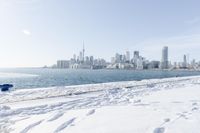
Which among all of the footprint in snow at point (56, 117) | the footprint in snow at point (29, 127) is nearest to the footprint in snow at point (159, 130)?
the footprint in snow at point (56, 117)

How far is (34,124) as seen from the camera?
7.55m

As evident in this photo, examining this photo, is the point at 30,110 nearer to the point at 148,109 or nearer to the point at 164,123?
the point at 148,109

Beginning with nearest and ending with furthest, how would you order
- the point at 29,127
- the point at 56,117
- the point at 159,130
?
1. the point at 159,130
2. the point at 29,127
3. the point at 56,117

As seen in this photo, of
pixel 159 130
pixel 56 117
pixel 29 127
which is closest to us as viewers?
pixel 159 130

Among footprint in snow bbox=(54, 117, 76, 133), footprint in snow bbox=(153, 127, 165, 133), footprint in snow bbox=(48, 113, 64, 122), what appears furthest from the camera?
footprint in snow bbox=(48, 113, 64, 122)

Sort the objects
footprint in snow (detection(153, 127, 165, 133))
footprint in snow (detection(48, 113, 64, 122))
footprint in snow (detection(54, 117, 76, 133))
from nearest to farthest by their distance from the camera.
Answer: footprint in snow (detection(153, 127, 165, 133))
footprint in snow (detection(54, 117, 76, 133))
footprint in snow (detection(48, 113, 64, 122))

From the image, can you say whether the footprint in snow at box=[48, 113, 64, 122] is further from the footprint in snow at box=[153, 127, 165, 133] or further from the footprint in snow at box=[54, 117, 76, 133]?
the footprint in snow at box=[153, 127, 165, 133]

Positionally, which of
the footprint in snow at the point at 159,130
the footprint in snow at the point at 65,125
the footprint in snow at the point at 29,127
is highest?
the footprint in snow at the point at 159,130

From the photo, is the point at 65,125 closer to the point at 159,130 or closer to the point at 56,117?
the point at 56,117

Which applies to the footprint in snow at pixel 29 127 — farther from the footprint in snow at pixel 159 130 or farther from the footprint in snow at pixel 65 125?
the footprint in snow at pixel 159 130

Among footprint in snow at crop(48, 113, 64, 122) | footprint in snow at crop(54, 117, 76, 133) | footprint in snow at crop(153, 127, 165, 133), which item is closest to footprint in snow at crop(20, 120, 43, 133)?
footprint in snow at crop(48, 113, 64, 122)

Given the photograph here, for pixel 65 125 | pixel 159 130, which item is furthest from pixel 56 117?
pixel 159 130

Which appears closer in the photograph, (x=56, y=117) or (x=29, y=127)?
(x=29, y=127)

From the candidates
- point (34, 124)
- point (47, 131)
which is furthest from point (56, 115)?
point (47, 131)
